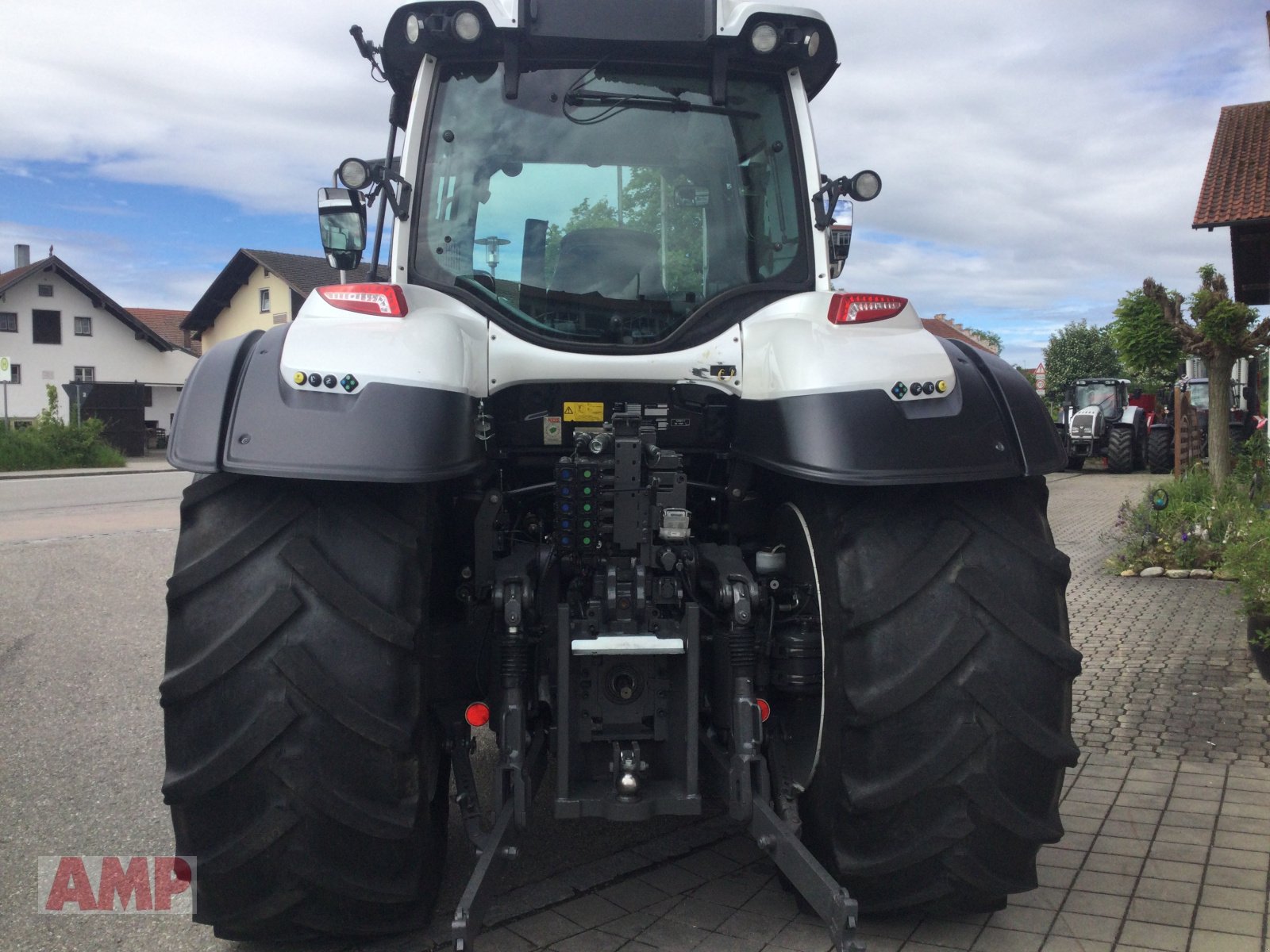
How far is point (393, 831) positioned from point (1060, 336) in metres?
67.9

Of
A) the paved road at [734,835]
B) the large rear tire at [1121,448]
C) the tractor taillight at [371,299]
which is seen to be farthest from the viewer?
the large rear tire at [1121,448]

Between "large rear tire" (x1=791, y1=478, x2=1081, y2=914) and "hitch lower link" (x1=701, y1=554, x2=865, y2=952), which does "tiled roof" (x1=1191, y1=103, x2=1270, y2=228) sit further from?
"hitch lower link" (x1=701, y1=554, x2=865, y2=952)

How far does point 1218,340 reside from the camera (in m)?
13.1

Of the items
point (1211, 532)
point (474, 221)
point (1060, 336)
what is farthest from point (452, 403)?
point (1060, 336)

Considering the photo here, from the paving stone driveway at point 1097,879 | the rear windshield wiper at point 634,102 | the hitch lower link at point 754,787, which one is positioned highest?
the rear windshield wiper at point 634,102

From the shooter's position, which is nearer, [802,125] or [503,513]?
[503,513]

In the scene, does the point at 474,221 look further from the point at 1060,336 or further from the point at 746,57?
the point at 1060,336

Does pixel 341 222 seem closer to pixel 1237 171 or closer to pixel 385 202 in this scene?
pixel 385 202

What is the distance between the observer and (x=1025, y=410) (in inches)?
118

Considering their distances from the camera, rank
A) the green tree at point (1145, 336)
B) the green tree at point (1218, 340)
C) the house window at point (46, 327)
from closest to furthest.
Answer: the green tree at point (1218, 340), the green tree at point (1145, 336), the house window at point (46, 327)

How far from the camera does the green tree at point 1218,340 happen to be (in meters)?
12.6

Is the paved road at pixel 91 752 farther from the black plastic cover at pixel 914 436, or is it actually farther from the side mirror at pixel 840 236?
the side mirror at pixel 840 236

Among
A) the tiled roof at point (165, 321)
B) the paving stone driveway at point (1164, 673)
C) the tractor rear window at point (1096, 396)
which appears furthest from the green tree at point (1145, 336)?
the tiled roof at point (165, 321)

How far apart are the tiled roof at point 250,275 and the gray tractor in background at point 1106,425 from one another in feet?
92.4
